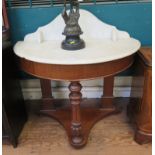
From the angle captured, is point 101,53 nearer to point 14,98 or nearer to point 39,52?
point 39,52

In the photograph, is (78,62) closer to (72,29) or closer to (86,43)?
(72,29)

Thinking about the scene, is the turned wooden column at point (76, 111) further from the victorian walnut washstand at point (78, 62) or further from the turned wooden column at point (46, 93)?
the turned wooden column at point (46, 93)

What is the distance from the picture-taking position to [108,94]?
1780 millimetres

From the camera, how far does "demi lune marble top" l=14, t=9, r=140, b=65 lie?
1.15 metres

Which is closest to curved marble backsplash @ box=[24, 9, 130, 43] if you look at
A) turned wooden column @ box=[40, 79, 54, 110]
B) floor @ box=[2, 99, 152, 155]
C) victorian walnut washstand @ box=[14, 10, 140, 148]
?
victorian walnut washstand @ box=[14, 10, 140, 148]

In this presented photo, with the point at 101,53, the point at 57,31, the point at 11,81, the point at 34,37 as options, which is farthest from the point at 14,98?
the point at 101,53

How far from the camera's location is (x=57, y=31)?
157 cm

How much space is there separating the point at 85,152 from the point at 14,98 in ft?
2.11

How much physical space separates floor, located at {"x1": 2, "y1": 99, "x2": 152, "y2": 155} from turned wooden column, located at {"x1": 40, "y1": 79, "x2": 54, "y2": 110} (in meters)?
0.14

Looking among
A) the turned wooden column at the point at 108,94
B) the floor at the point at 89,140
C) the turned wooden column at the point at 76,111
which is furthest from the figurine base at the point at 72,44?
the floor at the point at 89,140

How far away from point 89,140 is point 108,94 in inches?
17.1

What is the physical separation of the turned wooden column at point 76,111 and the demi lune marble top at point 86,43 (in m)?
0.21

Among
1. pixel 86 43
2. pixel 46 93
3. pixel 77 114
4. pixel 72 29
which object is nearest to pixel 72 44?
pixel 72 29

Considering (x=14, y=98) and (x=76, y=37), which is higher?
(x=76, y=37)
